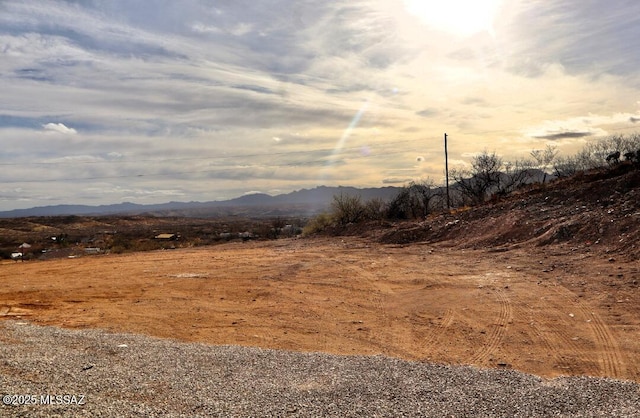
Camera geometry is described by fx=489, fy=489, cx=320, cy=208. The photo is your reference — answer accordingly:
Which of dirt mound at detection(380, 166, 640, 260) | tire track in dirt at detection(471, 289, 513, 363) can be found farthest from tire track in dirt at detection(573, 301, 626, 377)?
dirt mound at detection(380, 166, 640, 260)

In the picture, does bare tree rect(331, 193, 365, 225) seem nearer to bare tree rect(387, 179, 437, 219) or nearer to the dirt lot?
bare tree rect(387, 179, 437, 219)

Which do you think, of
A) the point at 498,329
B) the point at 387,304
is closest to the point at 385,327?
the point at 387,304

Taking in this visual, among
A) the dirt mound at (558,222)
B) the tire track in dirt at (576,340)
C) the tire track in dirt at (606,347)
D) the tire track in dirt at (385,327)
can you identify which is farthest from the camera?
the dirt mound at (558,222)

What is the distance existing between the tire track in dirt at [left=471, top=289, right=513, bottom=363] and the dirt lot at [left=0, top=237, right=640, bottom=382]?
33 mm

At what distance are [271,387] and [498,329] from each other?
17.4 ft

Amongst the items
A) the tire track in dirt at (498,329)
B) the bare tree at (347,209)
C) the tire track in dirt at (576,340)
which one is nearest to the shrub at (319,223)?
the bare tree at (347,209)

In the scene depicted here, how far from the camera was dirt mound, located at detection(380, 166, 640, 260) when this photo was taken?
1677 cm

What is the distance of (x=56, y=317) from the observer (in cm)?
1121

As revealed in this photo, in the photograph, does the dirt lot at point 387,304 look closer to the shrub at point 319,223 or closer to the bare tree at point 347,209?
the shrub at point 319,223

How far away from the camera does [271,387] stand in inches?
246

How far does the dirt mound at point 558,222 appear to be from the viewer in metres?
16.8

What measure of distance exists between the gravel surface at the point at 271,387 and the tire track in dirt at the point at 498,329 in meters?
1.18

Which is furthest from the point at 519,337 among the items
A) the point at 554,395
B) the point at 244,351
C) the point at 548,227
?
the point at 548,227

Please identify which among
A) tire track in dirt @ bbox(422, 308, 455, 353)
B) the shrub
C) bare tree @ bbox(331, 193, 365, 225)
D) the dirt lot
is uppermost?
bare tree @ bbox(331, 193, 365, 225)
